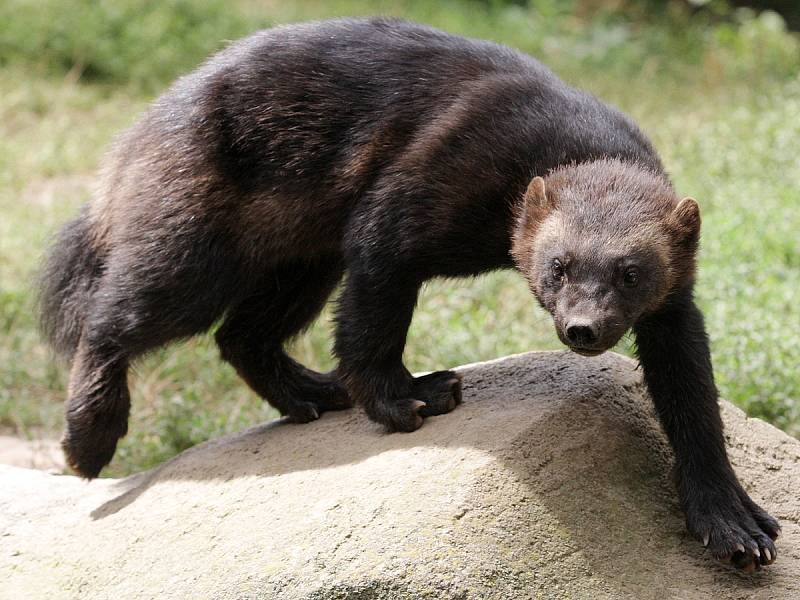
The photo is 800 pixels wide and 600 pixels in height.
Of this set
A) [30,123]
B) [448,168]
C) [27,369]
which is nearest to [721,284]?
[448,168]

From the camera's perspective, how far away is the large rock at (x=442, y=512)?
381cm

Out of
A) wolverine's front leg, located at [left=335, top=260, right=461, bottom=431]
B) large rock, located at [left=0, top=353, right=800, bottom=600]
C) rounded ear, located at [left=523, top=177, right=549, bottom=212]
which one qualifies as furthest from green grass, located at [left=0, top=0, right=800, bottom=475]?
rounded ear, located at [left=523, top=177, right=549, bottom=212]

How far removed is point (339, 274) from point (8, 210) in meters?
5.48

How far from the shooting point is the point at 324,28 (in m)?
5.16

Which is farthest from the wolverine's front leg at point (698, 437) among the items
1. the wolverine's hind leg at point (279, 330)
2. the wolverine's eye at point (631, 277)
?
the wolverine's hind leg at point (279, 330)

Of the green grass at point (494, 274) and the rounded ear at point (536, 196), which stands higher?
the rounded ear at point (536, 196)

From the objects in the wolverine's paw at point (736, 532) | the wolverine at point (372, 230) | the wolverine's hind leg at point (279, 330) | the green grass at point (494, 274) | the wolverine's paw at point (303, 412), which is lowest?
the green grass at point (494, 274)

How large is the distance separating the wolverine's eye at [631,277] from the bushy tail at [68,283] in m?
2.63

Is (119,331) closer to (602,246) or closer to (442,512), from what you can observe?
(442,512)

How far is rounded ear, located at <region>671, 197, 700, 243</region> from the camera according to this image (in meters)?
4.21

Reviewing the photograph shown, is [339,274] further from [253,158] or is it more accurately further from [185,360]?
[185,360]

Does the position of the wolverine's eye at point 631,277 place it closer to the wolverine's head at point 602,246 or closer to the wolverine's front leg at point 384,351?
the wolverine's head at point 602,246

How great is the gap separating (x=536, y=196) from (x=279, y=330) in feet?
5.89

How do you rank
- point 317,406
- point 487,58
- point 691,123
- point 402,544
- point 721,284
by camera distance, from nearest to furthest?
point 402,544 → point 487,58 → point 317,406 → point 721,284 → point 691,123
